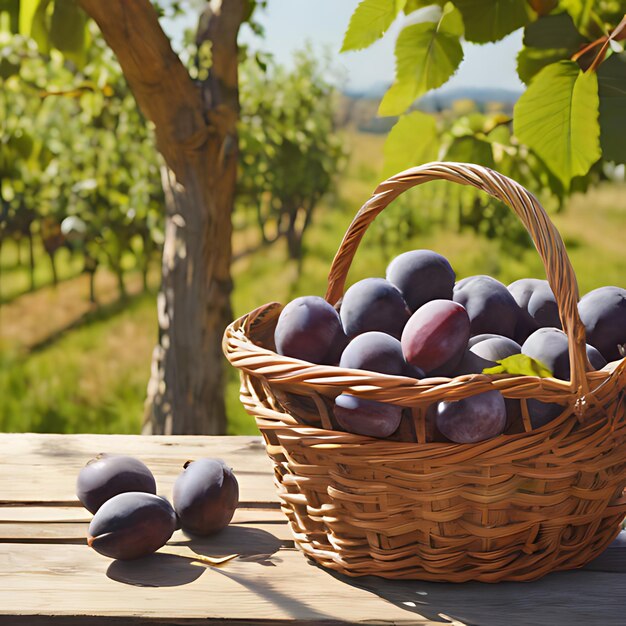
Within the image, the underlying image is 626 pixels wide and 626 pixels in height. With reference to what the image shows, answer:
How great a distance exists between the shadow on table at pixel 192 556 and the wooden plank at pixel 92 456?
14 centimetres

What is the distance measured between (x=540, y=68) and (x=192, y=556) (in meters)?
0.85

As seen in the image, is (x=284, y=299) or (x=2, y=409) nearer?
(x=2, y=409)

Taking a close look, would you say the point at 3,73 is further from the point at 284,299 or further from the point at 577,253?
the point at 577,253

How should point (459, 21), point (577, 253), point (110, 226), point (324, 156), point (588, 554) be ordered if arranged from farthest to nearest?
point (577, 253) < point (324, 156) < point (110, 226) < point (459, 21) < point (588, 554)

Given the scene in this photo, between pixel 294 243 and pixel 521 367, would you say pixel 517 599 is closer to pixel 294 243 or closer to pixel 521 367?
pixel 521 367

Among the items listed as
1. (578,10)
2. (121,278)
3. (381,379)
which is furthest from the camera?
(121,278)

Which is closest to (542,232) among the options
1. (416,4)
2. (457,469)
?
(457,469)

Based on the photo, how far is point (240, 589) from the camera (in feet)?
3.21

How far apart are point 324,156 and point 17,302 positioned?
249 centimetres

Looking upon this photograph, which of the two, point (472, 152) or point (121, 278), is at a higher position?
point (472, 152)

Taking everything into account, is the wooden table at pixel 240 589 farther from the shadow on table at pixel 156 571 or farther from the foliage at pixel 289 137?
the foliage at pixel 289 137

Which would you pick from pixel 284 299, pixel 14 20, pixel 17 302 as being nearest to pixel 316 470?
pixel 14 20

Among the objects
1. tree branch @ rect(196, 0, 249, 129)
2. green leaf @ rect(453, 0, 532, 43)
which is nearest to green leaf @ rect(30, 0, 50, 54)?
tree branch @ rect(196, 0, 249, 129)

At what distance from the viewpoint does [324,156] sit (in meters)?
5.04
